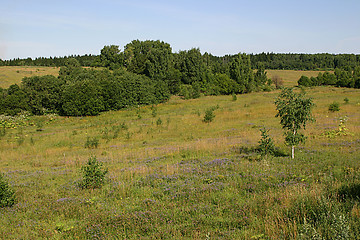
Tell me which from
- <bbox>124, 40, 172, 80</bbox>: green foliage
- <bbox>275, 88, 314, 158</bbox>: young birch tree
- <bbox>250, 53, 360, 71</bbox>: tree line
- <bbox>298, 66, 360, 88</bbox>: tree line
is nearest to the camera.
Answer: <bbox>275, 88, 314, 158</bbox>: young birch tree

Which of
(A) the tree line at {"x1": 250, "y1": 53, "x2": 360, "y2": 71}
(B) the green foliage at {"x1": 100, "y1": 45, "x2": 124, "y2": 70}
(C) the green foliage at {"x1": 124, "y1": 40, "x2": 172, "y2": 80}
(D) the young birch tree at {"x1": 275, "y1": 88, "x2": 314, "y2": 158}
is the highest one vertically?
(A) the tree line at {"x1": 250, "y1": 53, "x2": 360, "y2": 71}

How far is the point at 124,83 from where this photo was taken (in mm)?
57344

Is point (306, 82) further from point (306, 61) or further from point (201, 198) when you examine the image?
point (201, 198)

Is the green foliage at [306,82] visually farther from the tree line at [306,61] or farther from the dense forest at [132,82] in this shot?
the tree line at [306,61]

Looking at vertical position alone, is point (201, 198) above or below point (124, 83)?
below

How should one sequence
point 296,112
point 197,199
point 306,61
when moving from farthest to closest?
point 306,61, point 296,112, point 197,199

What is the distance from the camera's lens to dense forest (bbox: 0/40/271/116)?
47969 millimetres

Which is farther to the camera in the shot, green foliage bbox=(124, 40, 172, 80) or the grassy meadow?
green foliage bbox=(124, 40, 172, 80)

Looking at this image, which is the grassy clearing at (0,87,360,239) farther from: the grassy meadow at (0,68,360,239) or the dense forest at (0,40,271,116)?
the dense forest at (0,40,271,116)

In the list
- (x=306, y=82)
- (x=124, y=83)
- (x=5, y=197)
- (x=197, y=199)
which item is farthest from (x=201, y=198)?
(x=306, y=82)

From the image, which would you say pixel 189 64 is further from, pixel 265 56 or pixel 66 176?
pixel 265 56

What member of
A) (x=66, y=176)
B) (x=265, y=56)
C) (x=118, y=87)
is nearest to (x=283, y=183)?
(x=66, y=176)

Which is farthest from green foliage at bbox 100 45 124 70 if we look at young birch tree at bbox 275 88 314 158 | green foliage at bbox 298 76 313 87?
young birch tree at bbox 275 88 314 158

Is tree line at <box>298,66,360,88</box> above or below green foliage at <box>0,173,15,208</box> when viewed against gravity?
above
